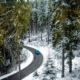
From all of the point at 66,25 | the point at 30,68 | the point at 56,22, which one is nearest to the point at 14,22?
the point at 56,22

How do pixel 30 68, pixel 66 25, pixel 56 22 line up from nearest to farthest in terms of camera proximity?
pixel 66 25 → pixel 56 22 → pixel 30 68

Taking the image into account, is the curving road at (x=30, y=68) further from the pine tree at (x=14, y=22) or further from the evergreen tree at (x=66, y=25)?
the evergreen tree at (x=66, y=25)

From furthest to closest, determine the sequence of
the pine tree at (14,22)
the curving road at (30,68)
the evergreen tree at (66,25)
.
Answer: the curving road at (30,68) < the pine tree at (14,22) < the evergreen tree at (66,25)

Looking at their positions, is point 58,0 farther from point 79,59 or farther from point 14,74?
point 14,74

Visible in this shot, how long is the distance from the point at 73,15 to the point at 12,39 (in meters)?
9.04

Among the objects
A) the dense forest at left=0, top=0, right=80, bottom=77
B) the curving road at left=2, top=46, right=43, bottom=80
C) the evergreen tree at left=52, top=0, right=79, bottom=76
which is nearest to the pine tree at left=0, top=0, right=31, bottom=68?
the dense forest at left=0, top=0, right=80, bottom=77

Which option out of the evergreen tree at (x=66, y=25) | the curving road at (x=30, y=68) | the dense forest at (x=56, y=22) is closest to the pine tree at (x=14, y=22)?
the dense forest at (x=56, y=22)

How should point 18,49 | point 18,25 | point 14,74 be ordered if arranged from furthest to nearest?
point 14,74 → point 18,49 → point 18,25

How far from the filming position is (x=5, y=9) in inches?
765

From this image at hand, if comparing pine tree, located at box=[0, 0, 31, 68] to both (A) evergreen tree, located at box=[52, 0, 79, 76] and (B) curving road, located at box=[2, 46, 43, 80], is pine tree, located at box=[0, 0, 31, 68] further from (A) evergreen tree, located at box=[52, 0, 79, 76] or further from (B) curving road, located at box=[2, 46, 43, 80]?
(B) curving road, located at box=[2, 46, 43, 80]

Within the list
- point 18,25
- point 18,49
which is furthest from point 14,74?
point 18,25

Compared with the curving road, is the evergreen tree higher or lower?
higher

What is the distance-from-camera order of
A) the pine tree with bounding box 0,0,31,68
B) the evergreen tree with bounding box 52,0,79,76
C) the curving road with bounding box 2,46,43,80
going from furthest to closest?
the curving road with bounding box 2,46,43,80 < the pine tree with bounding box 0,0,31,68 < the evergreen tree with bounding box 52,0,79,76

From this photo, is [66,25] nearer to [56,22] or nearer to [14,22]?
[56,22]
